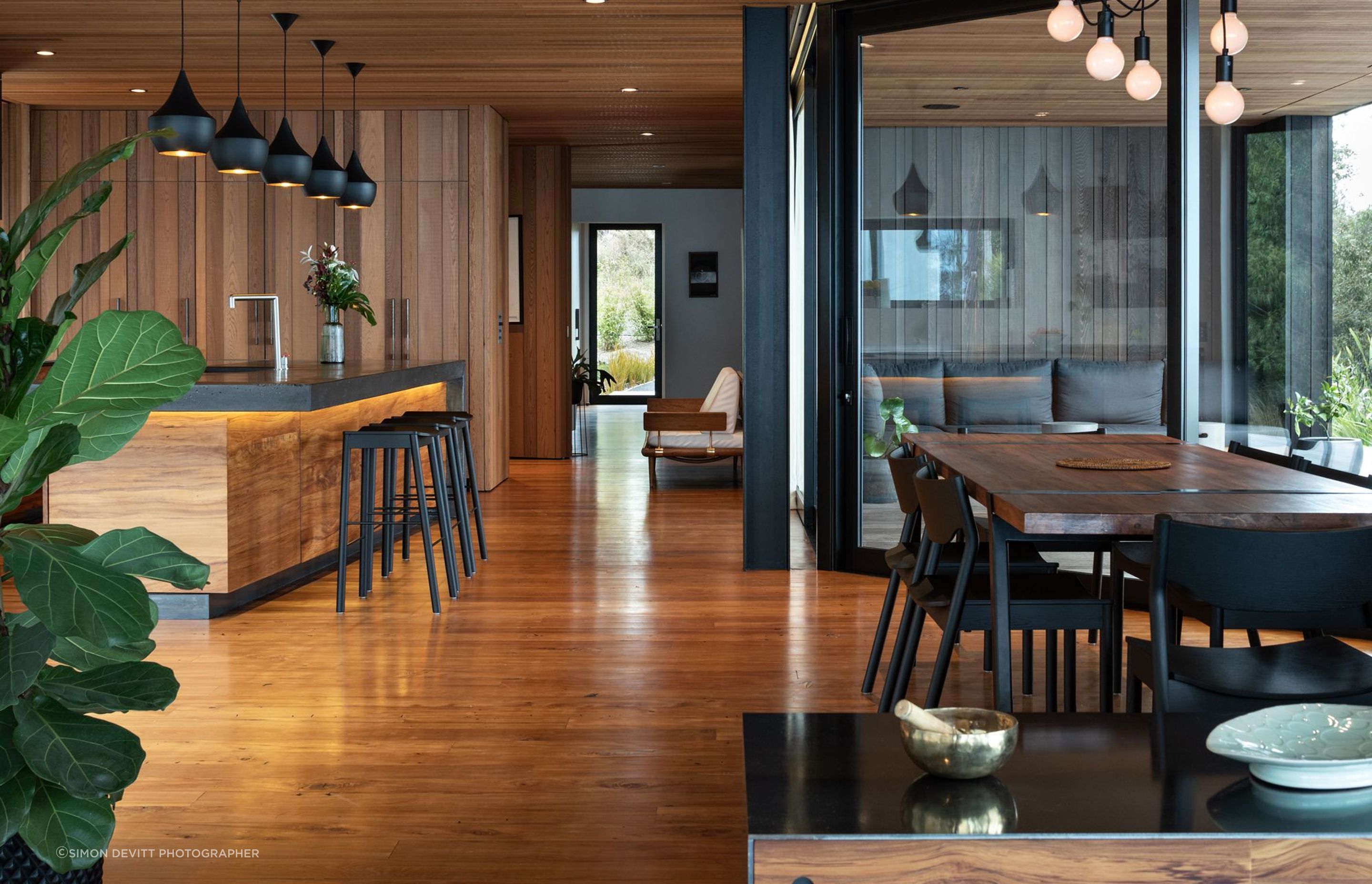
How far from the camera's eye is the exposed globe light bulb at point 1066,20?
3.47 metres

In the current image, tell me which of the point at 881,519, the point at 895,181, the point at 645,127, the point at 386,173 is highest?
the point at 645,127

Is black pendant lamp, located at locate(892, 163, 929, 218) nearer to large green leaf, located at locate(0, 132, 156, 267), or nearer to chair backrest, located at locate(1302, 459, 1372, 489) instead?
chair backrest, located at locate(1302, 459, 1372, 489)

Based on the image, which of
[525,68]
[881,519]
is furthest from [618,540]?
[525,68]

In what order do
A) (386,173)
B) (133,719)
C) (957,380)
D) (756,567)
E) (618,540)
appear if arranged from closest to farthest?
1. (133,719)
2. (957,380)
3. (756,567)
4. (618,540)
5. (386,173)

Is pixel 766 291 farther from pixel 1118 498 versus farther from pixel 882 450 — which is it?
pixel 1118 498

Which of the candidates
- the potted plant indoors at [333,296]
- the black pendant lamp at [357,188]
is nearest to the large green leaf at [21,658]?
the potted plant indoors at [333,296]

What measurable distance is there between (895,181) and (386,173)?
15.0 ft

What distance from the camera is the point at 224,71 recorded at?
25.3 feet

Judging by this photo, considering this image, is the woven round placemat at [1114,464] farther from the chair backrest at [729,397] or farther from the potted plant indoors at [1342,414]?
the chair backrest at [729,397]

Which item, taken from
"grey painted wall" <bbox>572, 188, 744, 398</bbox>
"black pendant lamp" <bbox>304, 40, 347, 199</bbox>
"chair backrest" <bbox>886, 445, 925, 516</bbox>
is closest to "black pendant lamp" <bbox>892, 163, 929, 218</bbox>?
"chair backrest" <bbox>886, 445, 925, 516</bbox>

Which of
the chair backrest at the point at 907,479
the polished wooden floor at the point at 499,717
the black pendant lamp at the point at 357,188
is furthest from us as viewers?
the black pendant lamp at the point at 357,188

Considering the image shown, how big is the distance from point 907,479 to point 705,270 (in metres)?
12.9

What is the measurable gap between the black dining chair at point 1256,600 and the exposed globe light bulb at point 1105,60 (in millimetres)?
1679

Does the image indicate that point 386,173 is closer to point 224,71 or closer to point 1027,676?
point 224,71
